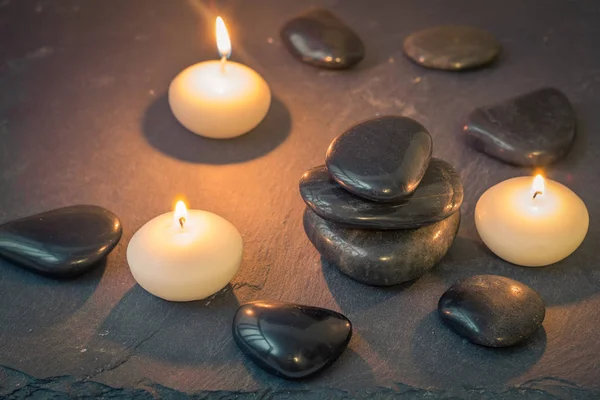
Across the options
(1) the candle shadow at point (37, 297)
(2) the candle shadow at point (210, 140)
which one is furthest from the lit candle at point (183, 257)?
(2) the candle shadow at point (210, 140)

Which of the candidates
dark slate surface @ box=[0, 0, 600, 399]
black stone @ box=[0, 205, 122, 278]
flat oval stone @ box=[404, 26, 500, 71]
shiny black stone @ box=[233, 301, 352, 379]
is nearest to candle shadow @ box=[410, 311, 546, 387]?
dark slate surface @ box=[0, 0, 600, 399]

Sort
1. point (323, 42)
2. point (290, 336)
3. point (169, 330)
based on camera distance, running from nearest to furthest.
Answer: point (290, 336), point (169, 330), point (323, 42)

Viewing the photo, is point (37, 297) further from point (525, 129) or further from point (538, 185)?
point (525, 129)

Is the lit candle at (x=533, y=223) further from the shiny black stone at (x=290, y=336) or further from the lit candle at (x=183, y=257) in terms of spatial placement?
the lit candle at (x=183, y=257)

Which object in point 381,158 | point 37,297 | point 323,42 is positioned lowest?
point 37,297

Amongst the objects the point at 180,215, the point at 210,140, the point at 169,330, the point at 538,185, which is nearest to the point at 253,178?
the point at 210,140

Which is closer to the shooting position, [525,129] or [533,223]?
[533,223]

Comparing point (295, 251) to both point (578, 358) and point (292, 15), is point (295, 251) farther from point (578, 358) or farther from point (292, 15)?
point (292, 15)
